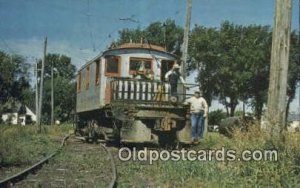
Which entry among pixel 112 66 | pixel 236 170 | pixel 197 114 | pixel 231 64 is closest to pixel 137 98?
pixel 112 66

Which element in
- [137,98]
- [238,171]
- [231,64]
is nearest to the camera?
[238,171]

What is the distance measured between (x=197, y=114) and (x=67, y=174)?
6511 millimetres

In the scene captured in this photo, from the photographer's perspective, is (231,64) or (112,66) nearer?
(112,66)

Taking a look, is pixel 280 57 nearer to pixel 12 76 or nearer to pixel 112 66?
pixel 112 66

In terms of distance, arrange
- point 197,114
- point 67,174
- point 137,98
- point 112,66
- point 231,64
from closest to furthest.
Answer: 1. point 67,174
2. point 197,114
3. point 137,98
4. point 112,66
5. point 231,64

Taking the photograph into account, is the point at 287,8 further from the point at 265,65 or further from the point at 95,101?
the point at 265,65

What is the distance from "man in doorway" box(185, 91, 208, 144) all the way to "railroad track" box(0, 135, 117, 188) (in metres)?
3.19

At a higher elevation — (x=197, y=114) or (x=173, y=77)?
(x=173, y=77)

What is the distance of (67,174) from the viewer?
11094 mm

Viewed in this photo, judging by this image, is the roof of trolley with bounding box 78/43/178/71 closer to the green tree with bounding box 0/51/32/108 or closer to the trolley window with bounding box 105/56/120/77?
the trolley window with bounding box 105/56/120/77

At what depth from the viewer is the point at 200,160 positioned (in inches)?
452

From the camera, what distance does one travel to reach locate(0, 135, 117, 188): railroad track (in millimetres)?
9555

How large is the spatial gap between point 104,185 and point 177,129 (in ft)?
25.8

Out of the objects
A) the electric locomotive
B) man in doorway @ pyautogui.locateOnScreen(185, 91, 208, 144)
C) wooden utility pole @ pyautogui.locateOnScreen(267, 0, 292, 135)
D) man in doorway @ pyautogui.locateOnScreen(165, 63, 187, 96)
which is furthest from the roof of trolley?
wooden utility pole @ pyautogui.locateOnScreen(267, 0, 292, 135)
